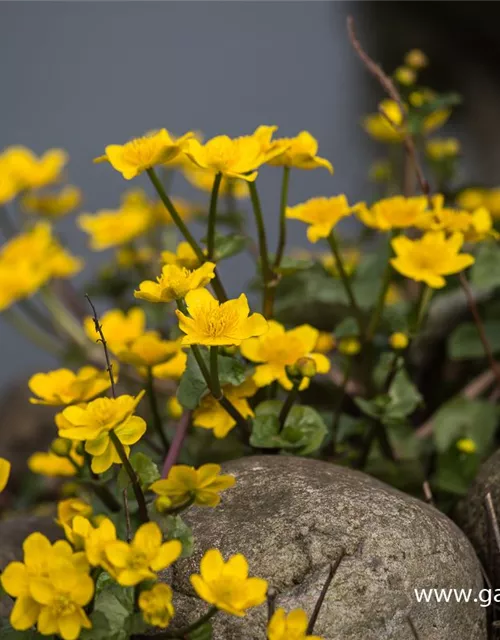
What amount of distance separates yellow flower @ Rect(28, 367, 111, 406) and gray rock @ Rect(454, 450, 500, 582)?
1.20 feet

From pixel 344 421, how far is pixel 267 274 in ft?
0.83

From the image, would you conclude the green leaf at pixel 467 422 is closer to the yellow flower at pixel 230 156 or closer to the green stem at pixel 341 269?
the green stem at pixel 341 269

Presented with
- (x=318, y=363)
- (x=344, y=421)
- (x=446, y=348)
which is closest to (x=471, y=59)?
(x=446, y=348)

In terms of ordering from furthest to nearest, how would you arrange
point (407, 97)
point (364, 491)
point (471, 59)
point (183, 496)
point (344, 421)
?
point (471, 59) → point (407, 97) → point (344, 421) → point (364, 491) → point (183, 496)

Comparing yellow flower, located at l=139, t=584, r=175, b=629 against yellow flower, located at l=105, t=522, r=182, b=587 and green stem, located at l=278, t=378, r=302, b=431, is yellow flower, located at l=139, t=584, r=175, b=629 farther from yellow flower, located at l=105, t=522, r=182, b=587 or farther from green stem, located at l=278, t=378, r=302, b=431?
green stem, located at l=278, t=378, r=302, b=431

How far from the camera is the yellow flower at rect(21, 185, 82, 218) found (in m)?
1.45

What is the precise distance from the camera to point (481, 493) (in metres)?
0.83

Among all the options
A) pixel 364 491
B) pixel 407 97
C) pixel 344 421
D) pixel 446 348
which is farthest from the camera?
pixel 446 348

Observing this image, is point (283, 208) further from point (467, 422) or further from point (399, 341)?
point (467, 422)

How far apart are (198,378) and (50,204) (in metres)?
0.81

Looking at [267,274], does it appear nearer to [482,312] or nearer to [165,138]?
[165,138]

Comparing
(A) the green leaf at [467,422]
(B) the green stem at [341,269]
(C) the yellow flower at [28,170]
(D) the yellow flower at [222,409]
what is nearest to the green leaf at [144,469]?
(D) the yellow flower at [222,409]

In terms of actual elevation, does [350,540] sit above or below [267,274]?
below

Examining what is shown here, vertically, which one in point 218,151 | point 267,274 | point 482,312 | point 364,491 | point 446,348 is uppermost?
point 218,151
